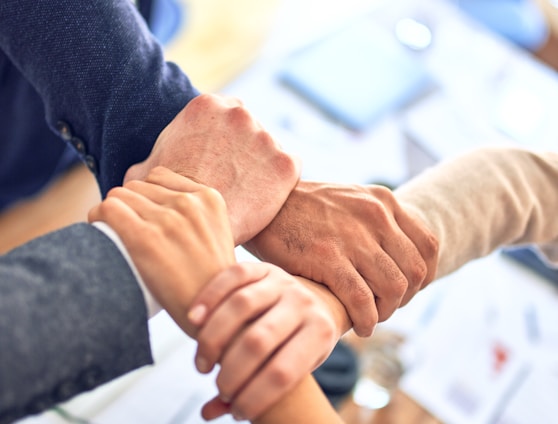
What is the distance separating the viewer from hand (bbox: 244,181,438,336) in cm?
60

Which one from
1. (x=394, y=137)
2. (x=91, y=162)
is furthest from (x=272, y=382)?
(x=394, y=137)

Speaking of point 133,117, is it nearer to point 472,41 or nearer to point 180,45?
point 180,45

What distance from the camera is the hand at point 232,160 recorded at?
61 centimetres

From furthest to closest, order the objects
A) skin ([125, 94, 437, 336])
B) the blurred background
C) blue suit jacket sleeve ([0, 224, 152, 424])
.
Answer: the blurred background
skin ([125, 94, 437, 336])
blue suit jacket sleeve ([0, 224, 152, 424])

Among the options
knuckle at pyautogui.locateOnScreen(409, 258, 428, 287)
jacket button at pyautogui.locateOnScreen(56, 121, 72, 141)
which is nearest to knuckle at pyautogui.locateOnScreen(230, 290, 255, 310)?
knuckle at pyautogui.locateOnScreen(409, 258, 428, 287)

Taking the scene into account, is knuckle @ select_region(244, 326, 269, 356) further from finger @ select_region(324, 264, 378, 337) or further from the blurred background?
the blurred background

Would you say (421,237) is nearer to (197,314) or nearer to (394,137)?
(197,314)

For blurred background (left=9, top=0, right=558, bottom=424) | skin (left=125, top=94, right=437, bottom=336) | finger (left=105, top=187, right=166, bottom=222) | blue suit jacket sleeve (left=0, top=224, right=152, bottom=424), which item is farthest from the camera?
blurred background (left=9, top=0, right=558, bottom=424)

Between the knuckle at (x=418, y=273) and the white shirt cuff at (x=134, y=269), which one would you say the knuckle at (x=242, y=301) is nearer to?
the white shirt cuff at (x=134, y=269)

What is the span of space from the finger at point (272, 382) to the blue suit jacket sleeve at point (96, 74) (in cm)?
31

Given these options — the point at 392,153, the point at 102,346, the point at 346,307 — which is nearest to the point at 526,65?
the point at 392,153

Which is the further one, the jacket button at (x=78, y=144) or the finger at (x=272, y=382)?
the jacket button at (x=78, y=144)

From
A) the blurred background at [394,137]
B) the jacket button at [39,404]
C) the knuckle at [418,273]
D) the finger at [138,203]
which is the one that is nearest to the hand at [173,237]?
the finger at [138,203]

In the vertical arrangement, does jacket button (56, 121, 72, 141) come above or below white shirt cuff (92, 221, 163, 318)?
below
